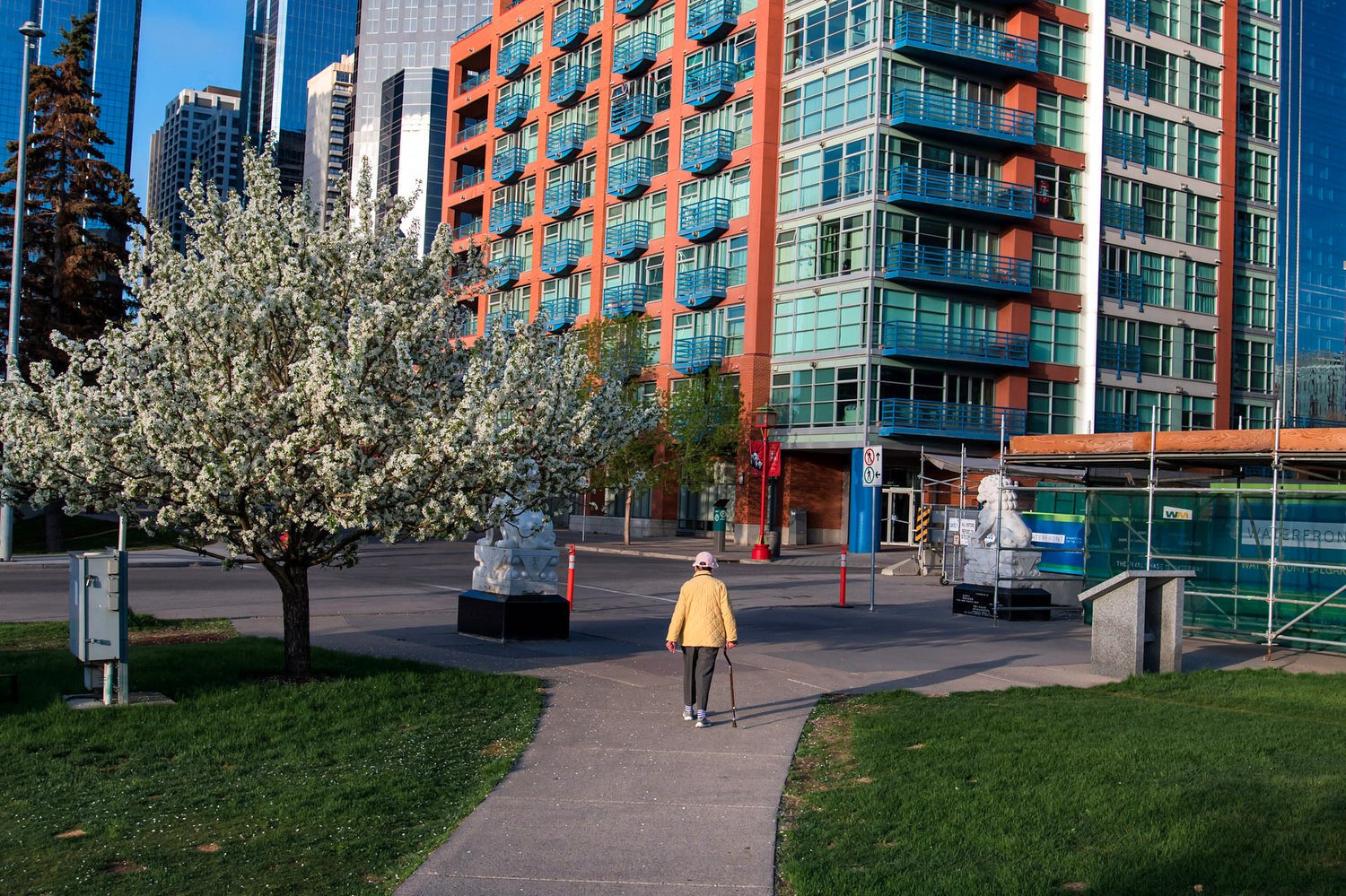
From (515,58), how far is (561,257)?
1254 cm

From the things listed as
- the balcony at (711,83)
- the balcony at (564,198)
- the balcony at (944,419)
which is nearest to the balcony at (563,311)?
the balcony at (564,198)

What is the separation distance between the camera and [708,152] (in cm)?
5016

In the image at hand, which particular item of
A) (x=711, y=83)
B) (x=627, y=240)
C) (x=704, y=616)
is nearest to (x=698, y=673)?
(x=704, y=616)

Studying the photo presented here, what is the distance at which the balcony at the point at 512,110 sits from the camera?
212 feet

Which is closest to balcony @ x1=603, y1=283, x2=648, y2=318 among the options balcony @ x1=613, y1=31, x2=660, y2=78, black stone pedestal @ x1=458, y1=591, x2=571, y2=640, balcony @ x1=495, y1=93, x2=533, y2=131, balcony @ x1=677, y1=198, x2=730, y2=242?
balcony @ x1=677, y1=198, x2=730, y2=242

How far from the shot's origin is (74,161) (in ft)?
118

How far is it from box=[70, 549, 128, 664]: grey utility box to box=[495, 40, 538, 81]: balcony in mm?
58465

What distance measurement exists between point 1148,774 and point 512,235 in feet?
201

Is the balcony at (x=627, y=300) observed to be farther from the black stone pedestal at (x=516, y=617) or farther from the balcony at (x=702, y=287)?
the black stone pedestal at (x=516, y=617)

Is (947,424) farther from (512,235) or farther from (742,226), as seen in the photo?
(512,235)

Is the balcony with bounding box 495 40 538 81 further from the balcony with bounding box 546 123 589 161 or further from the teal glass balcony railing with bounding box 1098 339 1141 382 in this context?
the teal glass balcony railing with bounding box 1098 339 1141 382

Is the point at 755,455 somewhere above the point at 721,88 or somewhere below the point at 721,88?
below

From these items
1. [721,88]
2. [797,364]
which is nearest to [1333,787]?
[797,364]

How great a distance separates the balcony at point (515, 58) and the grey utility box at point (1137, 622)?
56.6m
